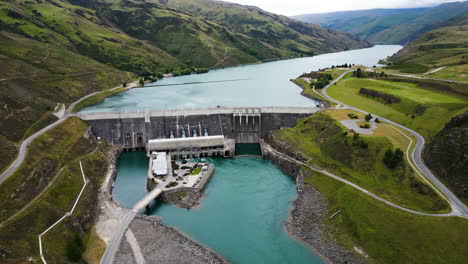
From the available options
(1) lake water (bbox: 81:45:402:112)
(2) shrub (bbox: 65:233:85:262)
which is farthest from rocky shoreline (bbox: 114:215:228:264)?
(1) lake water (bbox: 81:45:402:112)

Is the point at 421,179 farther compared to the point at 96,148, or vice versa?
the point at 96,148

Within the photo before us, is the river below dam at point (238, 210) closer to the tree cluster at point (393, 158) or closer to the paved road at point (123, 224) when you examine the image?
the paved road at point (123, 224)

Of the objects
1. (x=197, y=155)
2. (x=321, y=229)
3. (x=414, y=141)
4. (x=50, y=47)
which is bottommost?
(x=321, y=229)

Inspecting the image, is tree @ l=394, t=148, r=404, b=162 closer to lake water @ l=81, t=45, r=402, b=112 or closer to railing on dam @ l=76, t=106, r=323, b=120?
railing on dam @ l=76, t=106, r=323, b=120

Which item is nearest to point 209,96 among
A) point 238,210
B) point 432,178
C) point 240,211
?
point 238,210

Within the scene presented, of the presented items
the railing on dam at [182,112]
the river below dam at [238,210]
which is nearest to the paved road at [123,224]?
A: the river below dam at [238,210]

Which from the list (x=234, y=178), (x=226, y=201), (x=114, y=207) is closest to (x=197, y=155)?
(x=234, y=178)

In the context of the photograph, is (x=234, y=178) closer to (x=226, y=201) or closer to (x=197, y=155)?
A: (x=226, y=201)
